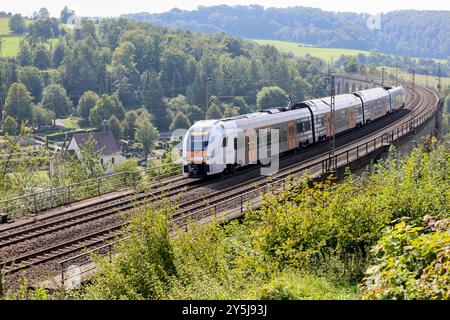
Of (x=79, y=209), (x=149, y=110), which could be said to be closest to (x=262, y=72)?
(x=149, y=110)

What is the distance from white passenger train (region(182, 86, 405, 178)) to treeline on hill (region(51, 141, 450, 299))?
33.2 feet

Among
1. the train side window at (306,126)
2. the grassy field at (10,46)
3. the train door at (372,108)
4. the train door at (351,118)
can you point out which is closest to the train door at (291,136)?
the train side window at (306,126)

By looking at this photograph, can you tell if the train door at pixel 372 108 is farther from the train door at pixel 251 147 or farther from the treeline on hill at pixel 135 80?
the treeline on hill at pixel 135 80

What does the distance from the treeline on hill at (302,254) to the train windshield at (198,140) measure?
33.3 ft

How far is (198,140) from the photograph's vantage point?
2784 cm

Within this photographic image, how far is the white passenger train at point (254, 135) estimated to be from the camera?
2778 cm

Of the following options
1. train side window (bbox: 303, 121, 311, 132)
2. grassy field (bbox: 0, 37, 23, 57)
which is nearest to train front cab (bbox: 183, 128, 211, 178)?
train side window (bbox: 303, 121, 311, 132)

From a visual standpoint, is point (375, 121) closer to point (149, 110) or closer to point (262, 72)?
point (149, 110)

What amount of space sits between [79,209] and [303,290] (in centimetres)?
1364

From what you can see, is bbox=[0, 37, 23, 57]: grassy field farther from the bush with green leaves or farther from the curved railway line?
the bush with green leaves

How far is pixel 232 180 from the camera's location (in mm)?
28000

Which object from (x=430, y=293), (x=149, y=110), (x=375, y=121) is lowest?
(x=149, y=110)

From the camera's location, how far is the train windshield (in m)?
27.7

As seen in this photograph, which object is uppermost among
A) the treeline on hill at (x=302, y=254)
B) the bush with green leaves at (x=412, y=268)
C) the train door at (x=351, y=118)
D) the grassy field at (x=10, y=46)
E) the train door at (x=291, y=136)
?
the bush with green leaves at (x=412, y=268)
